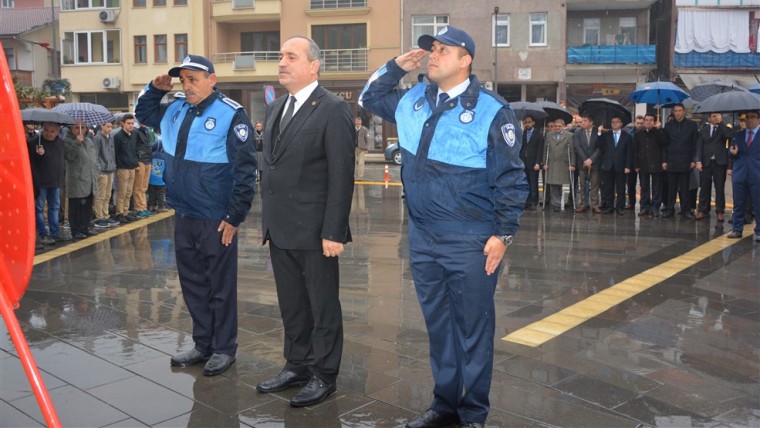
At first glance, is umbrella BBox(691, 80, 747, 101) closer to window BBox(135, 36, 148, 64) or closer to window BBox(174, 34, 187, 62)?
window BBox(174, 34, 187, 62)

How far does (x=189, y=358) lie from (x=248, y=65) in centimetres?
3498

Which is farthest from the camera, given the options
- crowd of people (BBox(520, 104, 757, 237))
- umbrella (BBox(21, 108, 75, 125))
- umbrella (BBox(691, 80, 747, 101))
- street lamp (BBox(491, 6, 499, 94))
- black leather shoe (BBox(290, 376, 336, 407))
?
street lamp (BBox(491, 6, 499, 94))

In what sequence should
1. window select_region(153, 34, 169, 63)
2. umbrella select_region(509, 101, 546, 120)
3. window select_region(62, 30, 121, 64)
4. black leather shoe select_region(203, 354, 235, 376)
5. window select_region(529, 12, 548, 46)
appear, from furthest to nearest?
window select_region(62, 30, 121, 64) < window select_region(153, 34, 169, 63) < window select_region(529, 12, 548, 46) < umbrella select_region(509, 101, 546, 120) < black leather shoe select_region(203, 354, 235, 376)

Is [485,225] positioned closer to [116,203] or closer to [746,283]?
[746,283]

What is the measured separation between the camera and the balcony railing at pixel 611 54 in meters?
35.2

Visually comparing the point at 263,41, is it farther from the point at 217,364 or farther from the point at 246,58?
the point at 217,364

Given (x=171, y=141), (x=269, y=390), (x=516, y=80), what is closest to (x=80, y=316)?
(x=171, y=141)

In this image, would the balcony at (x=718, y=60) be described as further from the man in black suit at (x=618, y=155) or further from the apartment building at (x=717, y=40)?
the man in black suit at (x=618, y=155)

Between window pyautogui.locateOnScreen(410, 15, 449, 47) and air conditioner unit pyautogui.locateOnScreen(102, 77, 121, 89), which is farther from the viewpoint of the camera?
air conditioner unit pyautogui.locateOnScreen(102, 77, 121, 89)

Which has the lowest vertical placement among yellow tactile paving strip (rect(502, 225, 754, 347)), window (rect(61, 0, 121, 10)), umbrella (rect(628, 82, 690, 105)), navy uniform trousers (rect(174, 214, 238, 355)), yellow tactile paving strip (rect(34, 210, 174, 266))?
yellow tactile paving strip (rect(502, 225, 754, 347))

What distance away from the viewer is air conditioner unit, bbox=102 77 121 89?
4022cm

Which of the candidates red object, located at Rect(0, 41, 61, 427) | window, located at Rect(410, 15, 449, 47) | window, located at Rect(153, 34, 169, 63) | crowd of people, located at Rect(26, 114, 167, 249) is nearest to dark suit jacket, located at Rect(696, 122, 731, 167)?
crowd of people, located at Rect(26, 114, 167, 249)

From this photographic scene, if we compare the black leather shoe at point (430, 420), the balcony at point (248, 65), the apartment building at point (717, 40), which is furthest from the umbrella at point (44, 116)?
the apartment building at point (717, 40)

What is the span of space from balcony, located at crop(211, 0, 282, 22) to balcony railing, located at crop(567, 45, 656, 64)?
585 inches
